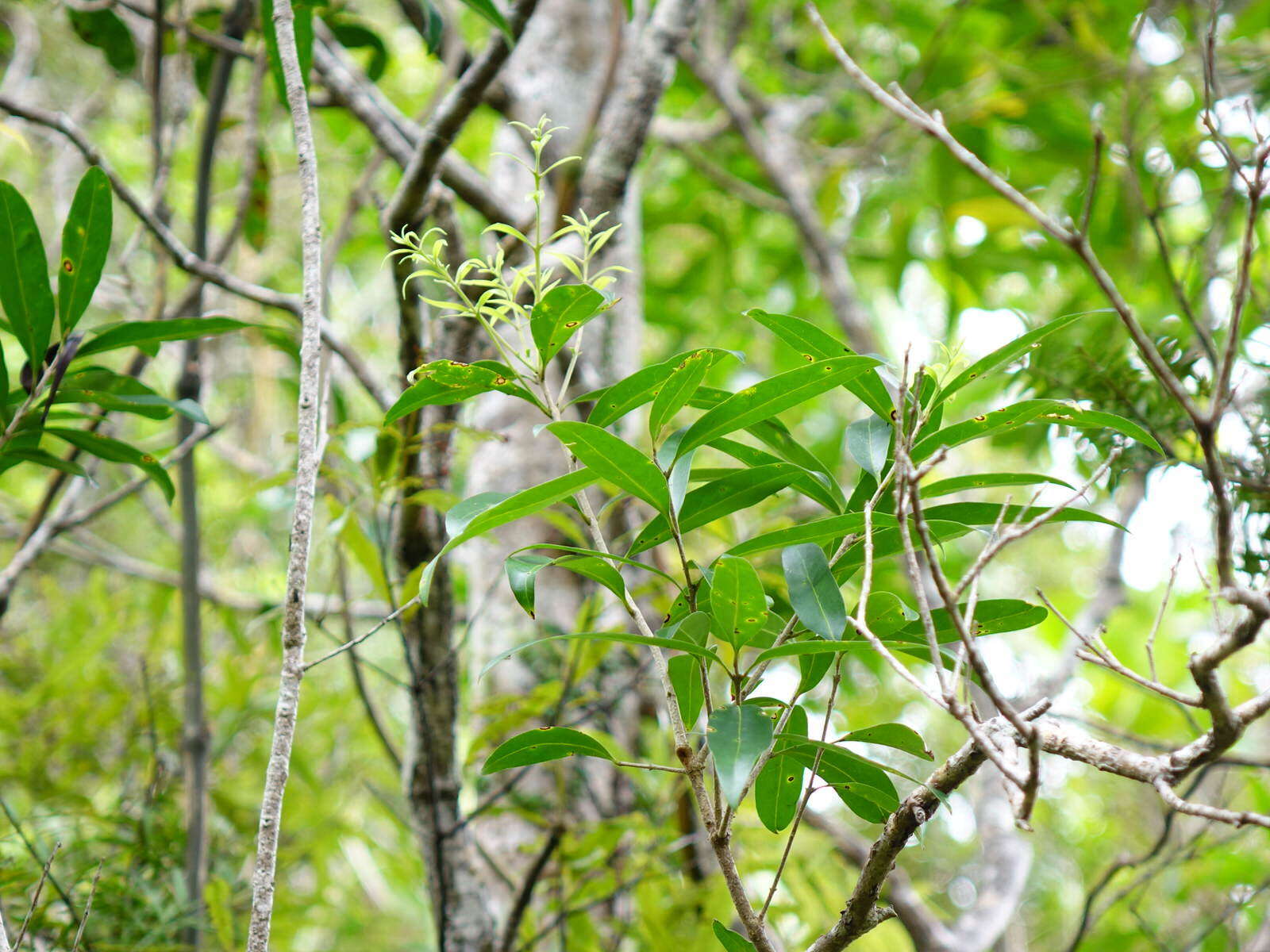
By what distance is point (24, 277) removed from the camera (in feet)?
1.94

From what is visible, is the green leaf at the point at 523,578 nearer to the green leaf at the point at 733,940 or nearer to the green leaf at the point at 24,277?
the green leaf at the point at 733,940

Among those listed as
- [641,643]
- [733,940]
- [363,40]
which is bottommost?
[733,940]

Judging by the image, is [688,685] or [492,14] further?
[492,14]

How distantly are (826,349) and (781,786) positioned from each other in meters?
0.23

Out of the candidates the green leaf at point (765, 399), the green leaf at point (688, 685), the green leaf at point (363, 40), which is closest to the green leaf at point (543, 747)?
the green leaf at point (688, 685)

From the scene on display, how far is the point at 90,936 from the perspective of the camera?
0.81 m

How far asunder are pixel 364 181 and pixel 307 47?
35 centimetres

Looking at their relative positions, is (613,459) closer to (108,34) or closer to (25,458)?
(25,458)

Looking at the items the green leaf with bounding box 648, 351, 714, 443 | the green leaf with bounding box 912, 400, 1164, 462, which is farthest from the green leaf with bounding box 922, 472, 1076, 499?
the green leaf with bounding box 648, 351, 714, 443

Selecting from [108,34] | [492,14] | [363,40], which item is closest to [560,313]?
[492,14]

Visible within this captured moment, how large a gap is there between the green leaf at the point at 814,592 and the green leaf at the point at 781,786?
66 millimetres

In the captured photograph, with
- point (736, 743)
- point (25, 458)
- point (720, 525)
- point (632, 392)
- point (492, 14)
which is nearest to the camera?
point (736, 743)

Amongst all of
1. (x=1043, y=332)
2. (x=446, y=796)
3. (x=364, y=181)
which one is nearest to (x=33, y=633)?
(x=364, y=181)

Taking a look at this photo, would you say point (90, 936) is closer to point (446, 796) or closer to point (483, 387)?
point (446, 796)
